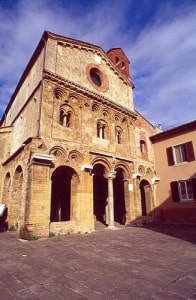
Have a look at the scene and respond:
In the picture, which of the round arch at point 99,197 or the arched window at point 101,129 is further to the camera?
the round arch at point 99,197

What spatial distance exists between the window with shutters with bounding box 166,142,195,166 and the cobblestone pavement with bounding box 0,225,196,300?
9.13 metres

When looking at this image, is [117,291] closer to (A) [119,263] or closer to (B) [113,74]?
(A) [119,263]

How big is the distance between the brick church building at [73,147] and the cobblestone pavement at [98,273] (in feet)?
11.1

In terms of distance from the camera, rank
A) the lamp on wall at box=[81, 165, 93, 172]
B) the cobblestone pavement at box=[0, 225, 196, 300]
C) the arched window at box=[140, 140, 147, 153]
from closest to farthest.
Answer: the cobblestone pavement at box=[0, 225, 196, 300], the lamp on wall at box=[81, 165, 93, 172], the arched window at box=[140, 140, 147, 153]

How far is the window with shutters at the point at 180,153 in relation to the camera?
14.4 meters

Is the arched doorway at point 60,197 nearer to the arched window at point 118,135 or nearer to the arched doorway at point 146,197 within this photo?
the arched window at point 118,135

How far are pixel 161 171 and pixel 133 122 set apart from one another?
4.73 meters

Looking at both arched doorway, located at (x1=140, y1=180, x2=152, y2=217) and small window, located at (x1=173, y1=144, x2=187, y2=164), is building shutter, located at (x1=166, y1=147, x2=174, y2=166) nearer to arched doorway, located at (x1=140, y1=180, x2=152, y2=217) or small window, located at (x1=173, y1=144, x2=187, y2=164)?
small window, located at (x1=173, y1=144, x2=187, y2=164)

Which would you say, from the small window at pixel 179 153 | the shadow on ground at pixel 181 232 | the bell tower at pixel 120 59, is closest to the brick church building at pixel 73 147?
the bell tower at pixel 120 59

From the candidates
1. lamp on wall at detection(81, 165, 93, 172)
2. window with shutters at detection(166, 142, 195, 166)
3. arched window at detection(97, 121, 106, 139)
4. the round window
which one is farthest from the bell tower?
lamp on wall at detection(81, 165, 93, 172)

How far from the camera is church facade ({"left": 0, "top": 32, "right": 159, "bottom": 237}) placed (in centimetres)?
966

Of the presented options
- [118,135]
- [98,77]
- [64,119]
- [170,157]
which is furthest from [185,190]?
[98,77]

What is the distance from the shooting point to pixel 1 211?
11.8m

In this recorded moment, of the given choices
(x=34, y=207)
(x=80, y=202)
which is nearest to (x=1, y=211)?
(x=34, y=207)
